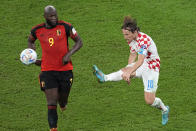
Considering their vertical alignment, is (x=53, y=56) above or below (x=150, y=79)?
above

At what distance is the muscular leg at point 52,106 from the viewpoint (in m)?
9.62

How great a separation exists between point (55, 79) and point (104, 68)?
4.16m

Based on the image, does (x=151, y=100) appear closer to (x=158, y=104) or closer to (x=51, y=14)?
(x=158, y=104)

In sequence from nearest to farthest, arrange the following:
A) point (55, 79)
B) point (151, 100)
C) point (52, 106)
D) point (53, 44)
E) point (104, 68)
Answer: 1. point (52, 106)
2. point (53, 44)
3. point (55, 79)
4. point (151, 100)
5. point (104, 68)

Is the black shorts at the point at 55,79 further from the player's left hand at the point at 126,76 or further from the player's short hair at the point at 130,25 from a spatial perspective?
the player's short hair at the point at 130,25

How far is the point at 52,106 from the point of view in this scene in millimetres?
9695

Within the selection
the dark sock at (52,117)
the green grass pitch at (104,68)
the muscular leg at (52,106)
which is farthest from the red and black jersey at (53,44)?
the green grass pitch at (104,68)

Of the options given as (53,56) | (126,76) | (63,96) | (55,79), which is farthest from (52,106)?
(126,76)

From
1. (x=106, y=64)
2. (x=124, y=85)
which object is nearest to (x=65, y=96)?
(x=124, y=85)

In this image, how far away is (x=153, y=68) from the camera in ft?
33.9

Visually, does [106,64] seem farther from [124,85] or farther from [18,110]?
[18,110]

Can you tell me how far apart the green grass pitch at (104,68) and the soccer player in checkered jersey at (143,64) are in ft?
2.29

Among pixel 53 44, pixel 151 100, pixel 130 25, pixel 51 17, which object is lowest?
pixel 151 100

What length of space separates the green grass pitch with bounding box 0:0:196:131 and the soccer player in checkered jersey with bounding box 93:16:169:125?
0.70 m
